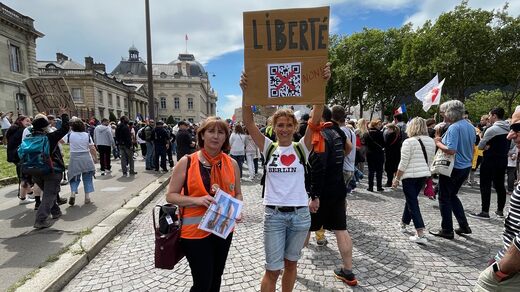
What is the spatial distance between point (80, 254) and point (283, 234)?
290cm

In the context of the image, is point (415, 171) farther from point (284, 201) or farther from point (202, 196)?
point (202, 196)

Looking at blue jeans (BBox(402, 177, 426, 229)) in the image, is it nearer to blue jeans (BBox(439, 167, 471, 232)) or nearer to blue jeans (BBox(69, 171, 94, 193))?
blue jeans (BBox(439, 167, 471, 232))

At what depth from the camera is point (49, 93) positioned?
7.36m

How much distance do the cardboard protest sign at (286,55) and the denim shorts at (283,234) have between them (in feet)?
3.17

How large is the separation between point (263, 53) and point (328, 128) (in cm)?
122

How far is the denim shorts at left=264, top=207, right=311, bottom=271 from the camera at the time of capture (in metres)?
2.50

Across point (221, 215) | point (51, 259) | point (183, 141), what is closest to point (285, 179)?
point (221, 215)

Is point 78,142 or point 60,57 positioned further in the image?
point 60,57

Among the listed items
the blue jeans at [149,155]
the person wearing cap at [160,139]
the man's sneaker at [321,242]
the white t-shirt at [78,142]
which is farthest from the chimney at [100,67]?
the man's sneaker at [321,242]

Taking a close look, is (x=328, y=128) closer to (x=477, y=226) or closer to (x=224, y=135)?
(x=224, y=135)

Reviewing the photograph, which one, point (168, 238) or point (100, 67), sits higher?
point (100, 67)

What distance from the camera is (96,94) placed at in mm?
50844

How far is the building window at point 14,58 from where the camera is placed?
100 feet

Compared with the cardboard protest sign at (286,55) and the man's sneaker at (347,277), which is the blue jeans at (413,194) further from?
the cardboard protest sign at (286,55)
